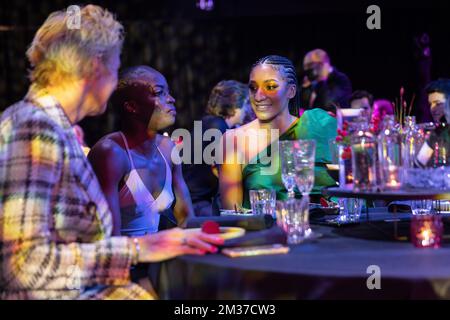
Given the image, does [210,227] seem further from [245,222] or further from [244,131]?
[244,131]

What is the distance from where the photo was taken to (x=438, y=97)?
5.13 meters

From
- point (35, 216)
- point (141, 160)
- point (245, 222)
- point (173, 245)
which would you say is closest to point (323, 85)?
point (141, 160)

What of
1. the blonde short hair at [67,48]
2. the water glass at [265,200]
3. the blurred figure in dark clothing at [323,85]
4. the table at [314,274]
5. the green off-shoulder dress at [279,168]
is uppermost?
the blurred figure in dark clothing at [323,85]

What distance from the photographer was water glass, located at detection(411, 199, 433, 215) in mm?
2762

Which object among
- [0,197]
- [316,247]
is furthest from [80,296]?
[316,247]

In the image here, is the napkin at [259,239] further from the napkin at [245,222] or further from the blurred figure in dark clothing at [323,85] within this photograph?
the blurred figure in dark clothing at [323,85]

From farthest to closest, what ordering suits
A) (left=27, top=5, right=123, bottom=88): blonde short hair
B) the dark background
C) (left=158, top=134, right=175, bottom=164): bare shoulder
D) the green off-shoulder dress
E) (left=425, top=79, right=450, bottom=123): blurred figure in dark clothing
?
1. the dark background
2. (left=425, top=79, right=450, bottom=123): blurred figure in dark clothing
3. the green off-shoulder dress
4. (left=158, top=134, right=175, bottom=164): bare shoulder
5. (left=27, top=5, right=123, bottom=88): blonde short hair

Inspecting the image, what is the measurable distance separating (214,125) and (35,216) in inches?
123

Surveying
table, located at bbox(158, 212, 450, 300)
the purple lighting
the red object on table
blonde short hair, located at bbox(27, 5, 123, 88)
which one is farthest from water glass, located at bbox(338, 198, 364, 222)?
the purple lighting

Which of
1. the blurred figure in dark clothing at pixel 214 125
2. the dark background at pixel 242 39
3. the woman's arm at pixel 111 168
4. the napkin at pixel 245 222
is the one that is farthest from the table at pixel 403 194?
the dark background at pixel 242 39

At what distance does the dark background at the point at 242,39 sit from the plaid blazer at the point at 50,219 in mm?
6037

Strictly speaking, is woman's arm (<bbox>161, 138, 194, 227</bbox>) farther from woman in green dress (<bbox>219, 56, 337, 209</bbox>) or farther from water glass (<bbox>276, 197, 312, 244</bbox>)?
water glass (<bbox>276, 197, 312, 244</bbox>)

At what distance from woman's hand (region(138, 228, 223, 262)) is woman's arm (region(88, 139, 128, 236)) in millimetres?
685

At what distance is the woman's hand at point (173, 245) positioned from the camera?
1.89 m
